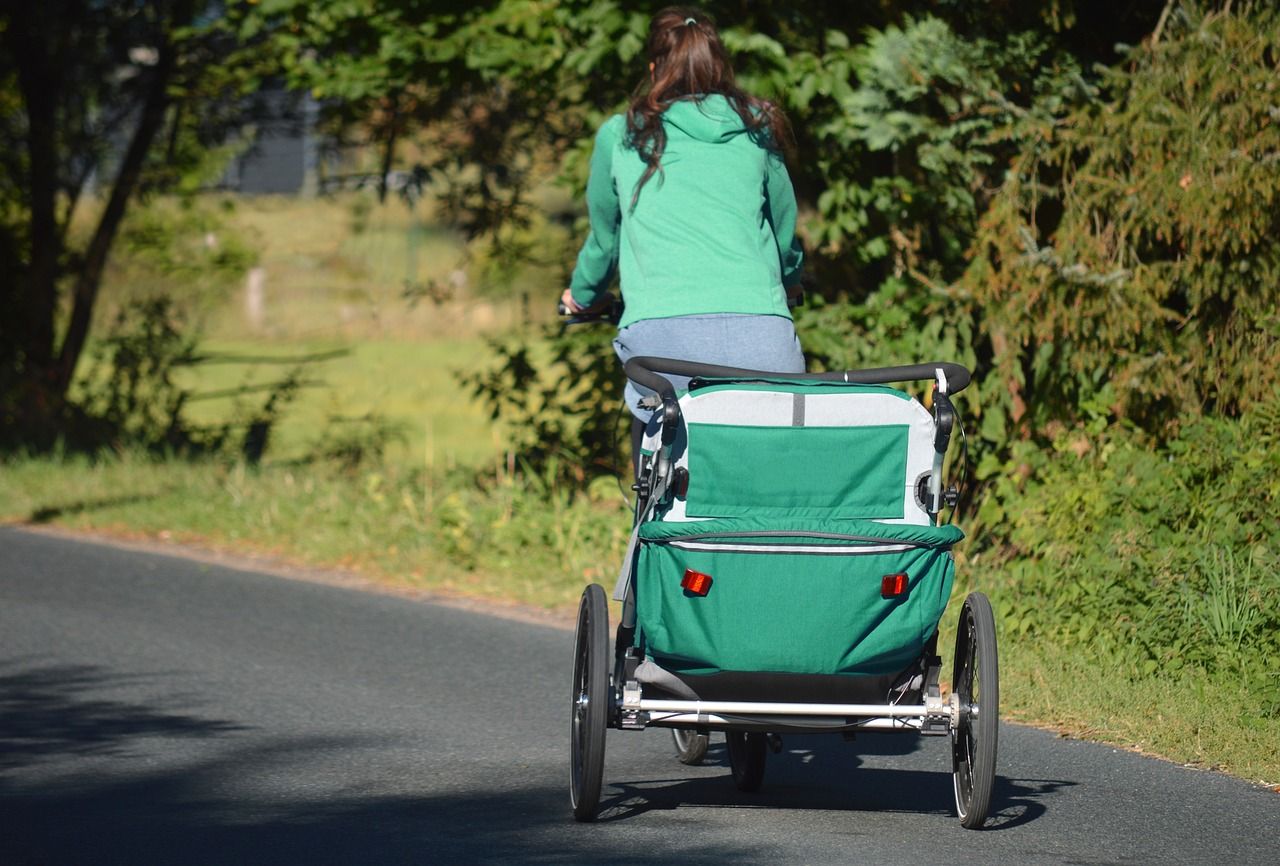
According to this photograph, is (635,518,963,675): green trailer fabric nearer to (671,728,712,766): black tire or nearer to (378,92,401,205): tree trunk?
(671,728,712,766): black tire

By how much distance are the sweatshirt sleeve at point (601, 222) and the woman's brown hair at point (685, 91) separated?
99 mm

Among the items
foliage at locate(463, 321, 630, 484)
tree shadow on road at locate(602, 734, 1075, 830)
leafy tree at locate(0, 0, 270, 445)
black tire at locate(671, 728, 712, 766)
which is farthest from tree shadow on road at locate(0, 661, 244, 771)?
leafy tree at locate(0, 0, 270, 445)

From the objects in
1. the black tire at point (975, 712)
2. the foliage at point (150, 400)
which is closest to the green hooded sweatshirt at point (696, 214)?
the black tire at point (975, 712)

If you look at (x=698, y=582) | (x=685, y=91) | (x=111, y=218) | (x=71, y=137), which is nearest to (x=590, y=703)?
(x=698, y=582)

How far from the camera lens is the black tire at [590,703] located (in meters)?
4.71

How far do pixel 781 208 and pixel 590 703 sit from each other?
5.39 feet

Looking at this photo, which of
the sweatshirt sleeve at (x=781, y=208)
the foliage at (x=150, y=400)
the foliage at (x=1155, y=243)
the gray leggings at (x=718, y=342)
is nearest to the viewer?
the gray leggings at (x=718, y=342)

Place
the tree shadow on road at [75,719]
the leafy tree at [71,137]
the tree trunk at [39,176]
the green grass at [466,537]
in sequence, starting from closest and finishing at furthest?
the tree shadow on road at [75,719], the green grass at [466,537], the leafy tree at [71,137], the tree trunk at [39,176]

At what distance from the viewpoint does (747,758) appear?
5.46m

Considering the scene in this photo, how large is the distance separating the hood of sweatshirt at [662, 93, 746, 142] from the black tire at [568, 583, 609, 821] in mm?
1362

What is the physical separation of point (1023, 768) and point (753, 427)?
74.8 inches

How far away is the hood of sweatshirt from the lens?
17.1ft

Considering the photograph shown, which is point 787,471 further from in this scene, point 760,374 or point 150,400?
point 150,400

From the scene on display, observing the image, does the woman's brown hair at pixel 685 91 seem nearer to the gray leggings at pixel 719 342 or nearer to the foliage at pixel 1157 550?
the gray leggings at pixel 719 342
